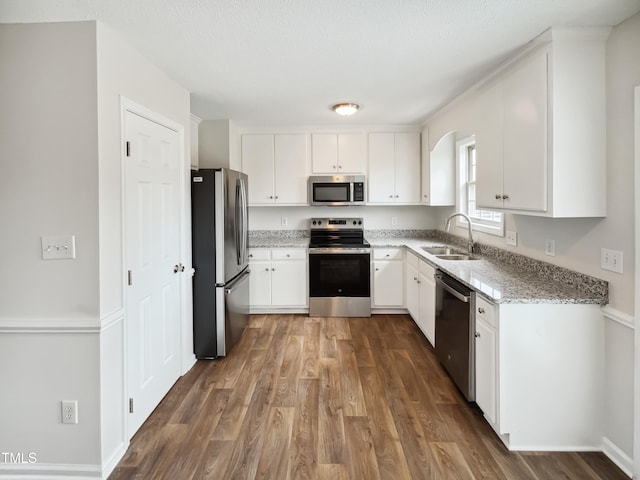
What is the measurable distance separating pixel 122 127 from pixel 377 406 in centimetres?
238

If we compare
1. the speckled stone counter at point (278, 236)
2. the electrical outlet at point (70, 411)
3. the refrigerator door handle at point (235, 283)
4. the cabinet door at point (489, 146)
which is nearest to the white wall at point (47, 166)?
the electrical outlet at point (70, 411)

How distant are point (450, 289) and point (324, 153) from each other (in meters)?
2.62

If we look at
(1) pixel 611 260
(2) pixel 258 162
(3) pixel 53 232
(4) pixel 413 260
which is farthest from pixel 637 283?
(2) pixel 258 162

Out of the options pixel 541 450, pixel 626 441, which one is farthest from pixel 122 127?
pixel 626 441

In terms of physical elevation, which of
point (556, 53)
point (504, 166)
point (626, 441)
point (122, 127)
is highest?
point (556, 53)

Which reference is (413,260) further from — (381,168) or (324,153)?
(324,153)

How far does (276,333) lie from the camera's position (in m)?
3.92

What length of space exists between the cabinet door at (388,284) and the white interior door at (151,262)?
7.86 feet

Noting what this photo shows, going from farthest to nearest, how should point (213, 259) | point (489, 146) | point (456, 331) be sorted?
point (213, 259)
point (489, 146)
point (456, 331)

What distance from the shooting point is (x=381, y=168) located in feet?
15.3

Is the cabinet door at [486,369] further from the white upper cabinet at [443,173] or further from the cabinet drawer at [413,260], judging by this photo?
the white upper cabinet at [443,173]

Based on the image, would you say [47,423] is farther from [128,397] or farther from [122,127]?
[122,127]

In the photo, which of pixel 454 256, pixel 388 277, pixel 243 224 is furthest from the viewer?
pixel 388 277

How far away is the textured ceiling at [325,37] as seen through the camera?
5.82 ft
